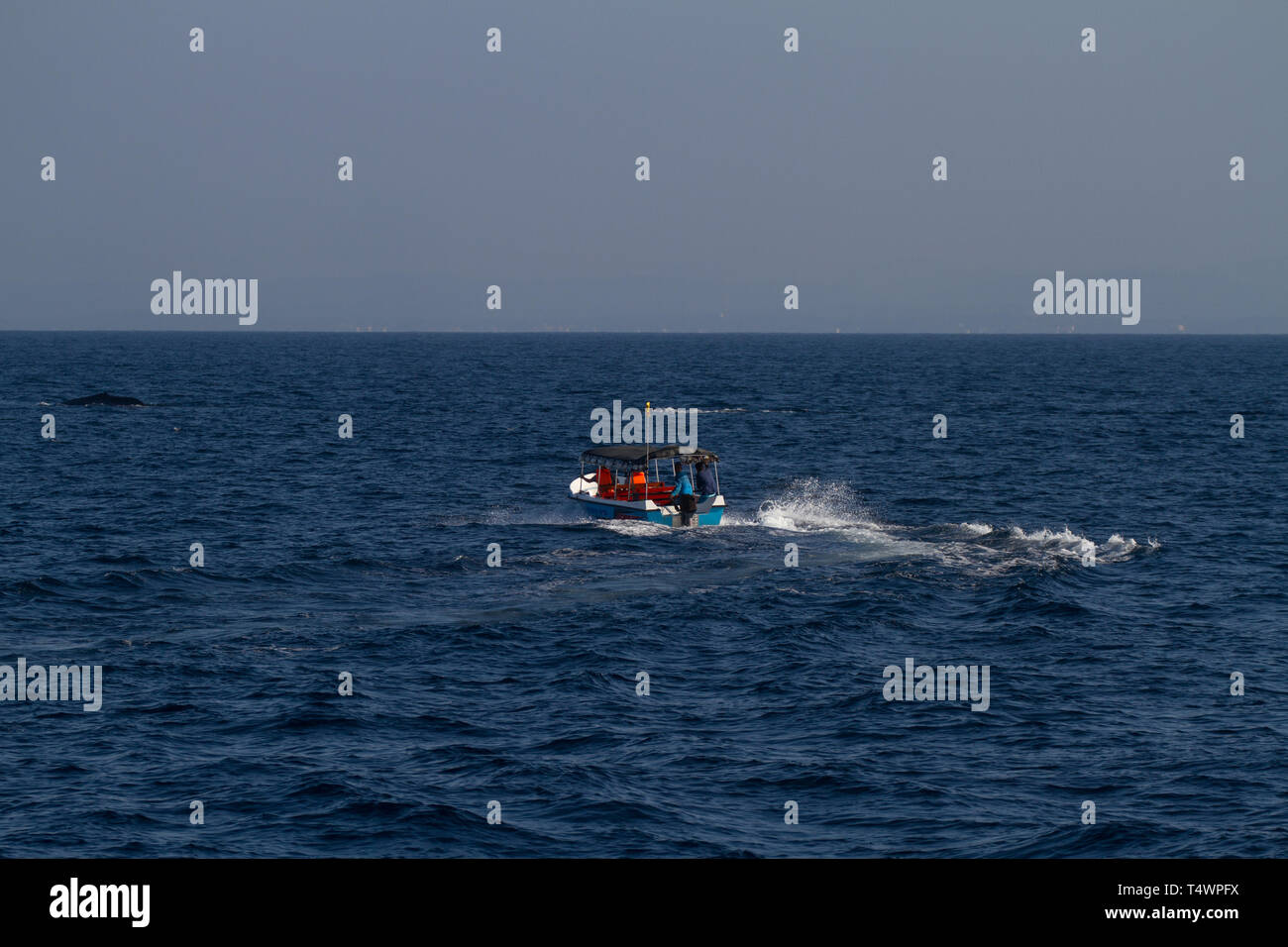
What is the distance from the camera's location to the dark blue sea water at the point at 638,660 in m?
21.1

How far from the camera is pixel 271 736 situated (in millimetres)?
24953

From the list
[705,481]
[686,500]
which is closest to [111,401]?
[705,481]

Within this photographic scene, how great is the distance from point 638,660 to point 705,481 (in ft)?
64.1

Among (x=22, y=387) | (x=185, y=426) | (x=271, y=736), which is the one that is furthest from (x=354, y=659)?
(x=22, y=387)

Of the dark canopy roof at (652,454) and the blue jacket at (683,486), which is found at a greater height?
the dark canopy roof at (652,454)

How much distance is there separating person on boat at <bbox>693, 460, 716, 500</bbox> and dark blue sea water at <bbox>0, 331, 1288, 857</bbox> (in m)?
1.69

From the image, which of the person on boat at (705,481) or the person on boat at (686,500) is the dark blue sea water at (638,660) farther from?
the person on boat at (686,500)

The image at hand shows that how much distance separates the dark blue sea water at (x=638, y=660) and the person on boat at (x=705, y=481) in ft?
5.56
